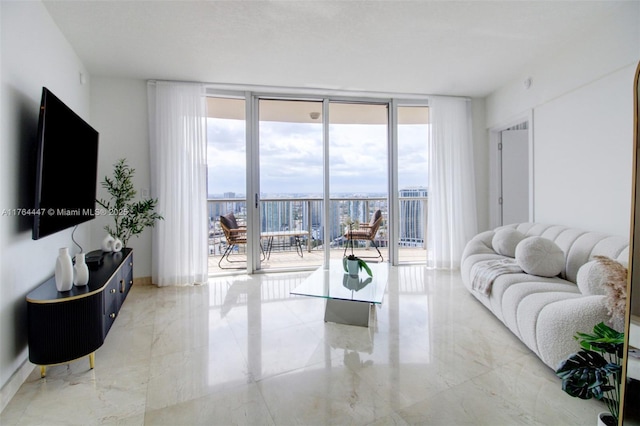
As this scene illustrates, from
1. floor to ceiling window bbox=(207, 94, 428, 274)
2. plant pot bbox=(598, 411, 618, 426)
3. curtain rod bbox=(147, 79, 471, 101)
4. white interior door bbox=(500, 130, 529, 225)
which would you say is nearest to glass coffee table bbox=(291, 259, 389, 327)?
plant pot bbox=(598, 411, 618, 426)

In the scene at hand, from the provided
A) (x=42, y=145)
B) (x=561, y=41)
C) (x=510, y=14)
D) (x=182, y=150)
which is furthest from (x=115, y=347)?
(x=561, y=41)

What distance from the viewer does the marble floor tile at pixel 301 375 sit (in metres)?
1.55

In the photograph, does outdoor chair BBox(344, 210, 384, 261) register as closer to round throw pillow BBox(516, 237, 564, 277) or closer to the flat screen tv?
round throw pillow BBox(516, 237, 564, 277)

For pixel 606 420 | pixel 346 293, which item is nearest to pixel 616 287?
pixel 606 420

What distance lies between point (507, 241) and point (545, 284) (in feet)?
3.02

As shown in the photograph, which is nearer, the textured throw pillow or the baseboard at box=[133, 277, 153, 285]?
the textured throw pillow

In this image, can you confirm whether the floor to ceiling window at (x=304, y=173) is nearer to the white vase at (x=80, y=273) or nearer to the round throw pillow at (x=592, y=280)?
the white vase at (x=80, y=273)

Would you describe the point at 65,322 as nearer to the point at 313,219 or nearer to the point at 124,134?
the point at 124,134

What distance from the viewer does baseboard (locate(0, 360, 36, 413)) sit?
64.8 inches

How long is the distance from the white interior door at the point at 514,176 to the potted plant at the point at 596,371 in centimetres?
344

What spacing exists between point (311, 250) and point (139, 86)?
3.49 meters

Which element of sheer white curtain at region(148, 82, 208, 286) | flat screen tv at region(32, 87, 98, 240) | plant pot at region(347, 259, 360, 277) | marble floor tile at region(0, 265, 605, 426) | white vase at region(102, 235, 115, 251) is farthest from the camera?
sheer white curtain at region(148, 82, 208, 286)

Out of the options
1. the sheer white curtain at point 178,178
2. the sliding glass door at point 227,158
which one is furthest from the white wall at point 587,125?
the sheer white curtain at point 178,178

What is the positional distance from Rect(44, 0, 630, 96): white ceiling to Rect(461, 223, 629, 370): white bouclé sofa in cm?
182
